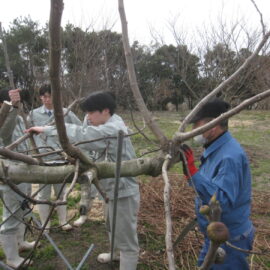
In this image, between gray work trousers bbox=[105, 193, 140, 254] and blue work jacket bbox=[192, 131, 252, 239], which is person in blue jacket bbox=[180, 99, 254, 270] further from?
gray work trousers bbox=[105, 193, 140, 254]

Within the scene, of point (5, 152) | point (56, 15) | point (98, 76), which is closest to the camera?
point (56, 15)

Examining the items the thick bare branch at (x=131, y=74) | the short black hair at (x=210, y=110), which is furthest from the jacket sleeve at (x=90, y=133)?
the short black hair at (x=210, y=110)

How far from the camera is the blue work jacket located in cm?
162

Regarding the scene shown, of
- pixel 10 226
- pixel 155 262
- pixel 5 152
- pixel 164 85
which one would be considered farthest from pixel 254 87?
pixel 5 152

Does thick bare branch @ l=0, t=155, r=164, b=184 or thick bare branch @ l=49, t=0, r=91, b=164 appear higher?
thick bare branch @ l=49, t=0, r=91, b=164

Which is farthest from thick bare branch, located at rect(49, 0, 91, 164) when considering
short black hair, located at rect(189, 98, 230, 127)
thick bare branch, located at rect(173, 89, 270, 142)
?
short black hair, located at rect(189, 98, 230, 127)

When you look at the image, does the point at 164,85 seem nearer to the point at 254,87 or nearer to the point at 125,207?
the point at 254,87

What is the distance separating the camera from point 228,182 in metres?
1.63

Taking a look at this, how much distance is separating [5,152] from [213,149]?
1.22 m

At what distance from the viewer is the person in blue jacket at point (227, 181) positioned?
1625 mm

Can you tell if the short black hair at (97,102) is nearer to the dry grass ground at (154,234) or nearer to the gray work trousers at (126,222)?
the gray work trousers at (126,222)

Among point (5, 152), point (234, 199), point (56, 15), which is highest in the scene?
point (56, 15)

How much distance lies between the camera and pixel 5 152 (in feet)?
3.43

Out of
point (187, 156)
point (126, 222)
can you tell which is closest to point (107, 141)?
point (187, 156)
